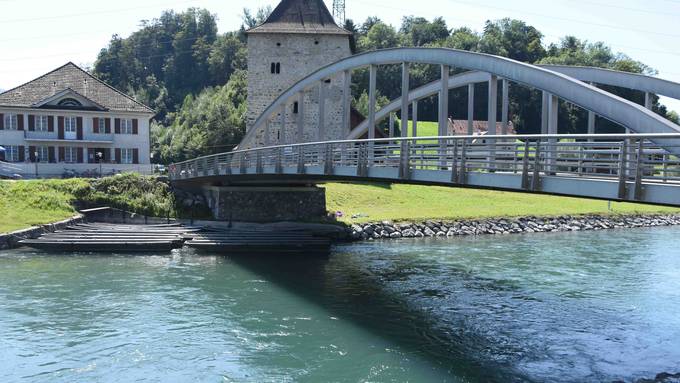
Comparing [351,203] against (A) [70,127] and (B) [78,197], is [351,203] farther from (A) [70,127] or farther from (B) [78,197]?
(A) [70,127]

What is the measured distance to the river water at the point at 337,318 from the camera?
1237 cm

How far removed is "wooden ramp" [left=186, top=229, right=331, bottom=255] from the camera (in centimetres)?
2723

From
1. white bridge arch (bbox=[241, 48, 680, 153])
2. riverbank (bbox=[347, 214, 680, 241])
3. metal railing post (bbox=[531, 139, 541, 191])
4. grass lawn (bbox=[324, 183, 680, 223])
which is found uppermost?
white bridge arch (bbox=[241, 48, 680, 153])

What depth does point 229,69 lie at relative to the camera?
353ft

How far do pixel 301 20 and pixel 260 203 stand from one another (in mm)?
21735

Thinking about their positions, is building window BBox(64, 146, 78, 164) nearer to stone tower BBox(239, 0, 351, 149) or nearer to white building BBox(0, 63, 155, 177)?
white building BBox(0, 63, 155, 177)

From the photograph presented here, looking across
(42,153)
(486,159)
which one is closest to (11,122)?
(42,153)

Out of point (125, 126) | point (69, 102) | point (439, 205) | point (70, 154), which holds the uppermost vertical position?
point (69, 102)

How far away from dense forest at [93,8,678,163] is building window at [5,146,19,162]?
686 inches

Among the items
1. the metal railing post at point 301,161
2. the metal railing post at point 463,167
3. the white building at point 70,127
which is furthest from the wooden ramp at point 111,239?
the metal railing post at point 463,167

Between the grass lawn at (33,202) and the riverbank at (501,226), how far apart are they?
13457 millimetres

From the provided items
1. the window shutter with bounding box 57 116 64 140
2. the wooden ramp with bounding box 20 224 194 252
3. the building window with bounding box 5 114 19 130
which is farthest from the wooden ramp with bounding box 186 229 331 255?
the building window with bounding box 5 114 19 130

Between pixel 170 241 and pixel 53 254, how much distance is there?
4.40 metres

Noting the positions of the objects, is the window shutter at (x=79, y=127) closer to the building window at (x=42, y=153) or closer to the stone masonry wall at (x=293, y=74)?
the building window at (x=42, y=153)
